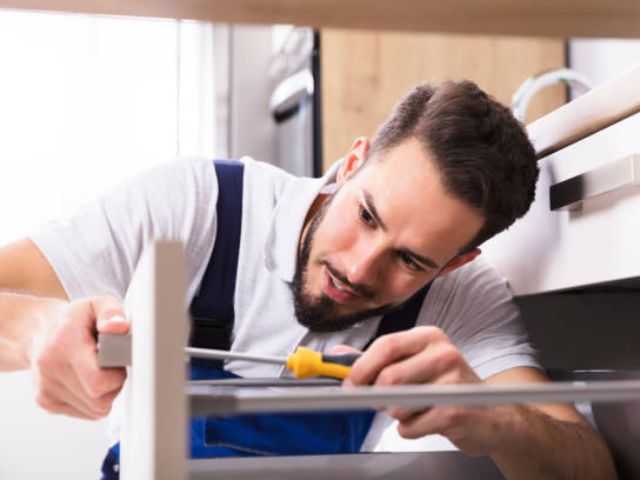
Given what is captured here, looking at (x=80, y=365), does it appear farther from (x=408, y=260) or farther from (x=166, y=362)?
(x=408, y=260)

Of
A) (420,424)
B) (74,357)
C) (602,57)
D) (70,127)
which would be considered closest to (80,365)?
(74,357)

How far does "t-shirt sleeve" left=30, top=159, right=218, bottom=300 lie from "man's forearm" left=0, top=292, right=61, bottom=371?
0.09m

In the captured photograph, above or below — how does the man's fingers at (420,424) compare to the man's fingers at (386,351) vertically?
below

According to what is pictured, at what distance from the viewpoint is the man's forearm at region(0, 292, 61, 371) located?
0.81 meters

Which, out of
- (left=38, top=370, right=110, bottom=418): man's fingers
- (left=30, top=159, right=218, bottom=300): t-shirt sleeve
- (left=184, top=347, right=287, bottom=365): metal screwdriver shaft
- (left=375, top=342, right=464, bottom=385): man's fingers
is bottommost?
(left=38, top=370, right=110, bottom=418): man's fingers

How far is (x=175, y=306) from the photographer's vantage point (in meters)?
0.37

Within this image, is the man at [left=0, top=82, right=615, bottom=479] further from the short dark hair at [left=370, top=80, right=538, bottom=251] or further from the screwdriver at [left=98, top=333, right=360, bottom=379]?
the screwdriver at [left=98, top=333, right=360, bottom=379]

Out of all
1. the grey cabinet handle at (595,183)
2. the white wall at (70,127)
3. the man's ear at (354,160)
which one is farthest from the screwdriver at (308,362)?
the white wall at (70,127)

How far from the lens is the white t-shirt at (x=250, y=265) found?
0.99m

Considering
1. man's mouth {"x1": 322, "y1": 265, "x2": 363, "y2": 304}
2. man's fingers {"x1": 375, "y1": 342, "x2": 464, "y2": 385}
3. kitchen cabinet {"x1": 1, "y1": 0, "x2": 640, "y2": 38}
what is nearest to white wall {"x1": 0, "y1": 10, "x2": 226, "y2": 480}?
man's mouth {"x1": 322, "y1": 265, "x2": 363, "y2": 304}

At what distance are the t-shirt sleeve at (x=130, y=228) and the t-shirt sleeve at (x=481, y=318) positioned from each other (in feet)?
1.01

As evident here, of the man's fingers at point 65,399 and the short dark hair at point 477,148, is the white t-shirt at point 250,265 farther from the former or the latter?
the man's fingers at point 65,399

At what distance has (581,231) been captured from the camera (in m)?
0.81

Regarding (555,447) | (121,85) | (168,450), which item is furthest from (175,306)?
(121,85)
